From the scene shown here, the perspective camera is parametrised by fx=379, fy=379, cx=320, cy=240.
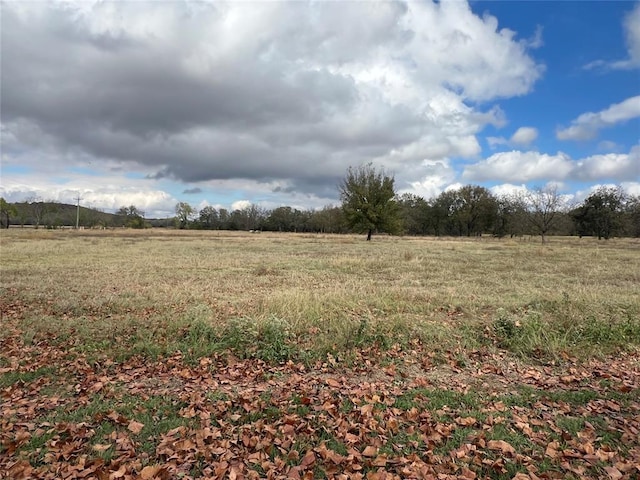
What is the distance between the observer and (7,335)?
8320 mm

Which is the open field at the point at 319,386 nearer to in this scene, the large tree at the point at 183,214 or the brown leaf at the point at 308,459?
the brown leaf at the point at 308,459

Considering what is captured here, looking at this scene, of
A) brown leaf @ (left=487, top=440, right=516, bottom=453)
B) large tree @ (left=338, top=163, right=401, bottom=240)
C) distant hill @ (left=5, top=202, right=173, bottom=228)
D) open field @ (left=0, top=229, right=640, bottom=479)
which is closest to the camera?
open field @ (left=0, top=229, right=640, bottom=479)

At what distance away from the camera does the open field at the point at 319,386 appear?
410cm

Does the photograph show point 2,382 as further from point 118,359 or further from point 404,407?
point 404,407

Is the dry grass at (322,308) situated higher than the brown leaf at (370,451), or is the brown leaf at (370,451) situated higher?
the dry grass at (322,308)

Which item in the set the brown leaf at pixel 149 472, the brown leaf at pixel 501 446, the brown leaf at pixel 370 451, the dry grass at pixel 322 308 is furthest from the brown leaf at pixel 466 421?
the brown leaf at pixel 149 472

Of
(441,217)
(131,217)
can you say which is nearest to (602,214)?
(441,217)

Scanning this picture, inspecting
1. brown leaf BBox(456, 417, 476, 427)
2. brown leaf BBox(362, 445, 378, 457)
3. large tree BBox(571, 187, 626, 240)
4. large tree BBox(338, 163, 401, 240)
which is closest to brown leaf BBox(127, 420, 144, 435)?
brown leaf BBox(362, 445, 378, 457)

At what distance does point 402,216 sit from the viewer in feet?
257

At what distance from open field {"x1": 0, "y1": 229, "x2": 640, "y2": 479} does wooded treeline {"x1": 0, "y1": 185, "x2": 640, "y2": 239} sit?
41.5 metres

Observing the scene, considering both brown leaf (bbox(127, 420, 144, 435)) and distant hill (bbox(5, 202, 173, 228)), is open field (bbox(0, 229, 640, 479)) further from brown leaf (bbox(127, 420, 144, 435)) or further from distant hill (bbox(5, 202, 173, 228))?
distant hill (bbox(5, 202, 173, 228))

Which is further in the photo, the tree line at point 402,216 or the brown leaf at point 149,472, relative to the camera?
the tree line at point 402,216

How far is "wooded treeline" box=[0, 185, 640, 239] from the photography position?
6072cm

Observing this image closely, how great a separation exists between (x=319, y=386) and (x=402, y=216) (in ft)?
245
